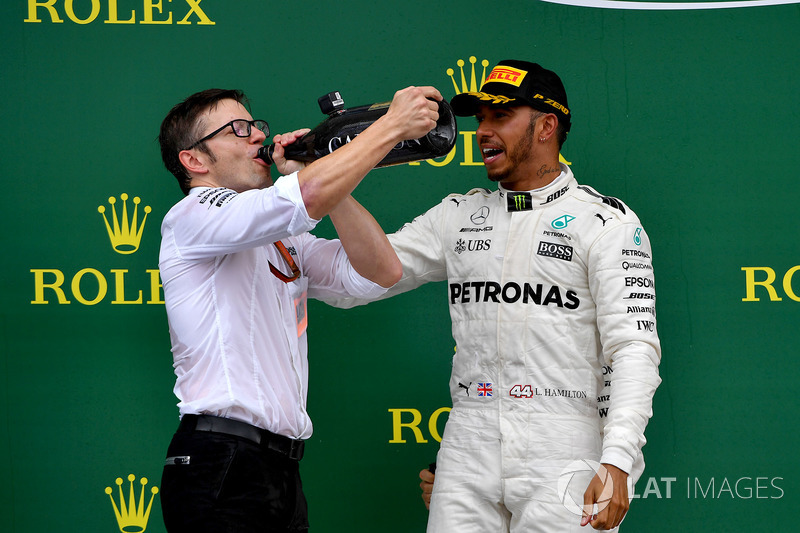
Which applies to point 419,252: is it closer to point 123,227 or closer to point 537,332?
Result: point 537,332

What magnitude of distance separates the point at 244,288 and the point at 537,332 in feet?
2.12

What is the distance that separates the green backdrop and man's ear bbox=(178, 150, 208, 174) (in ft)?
2.10

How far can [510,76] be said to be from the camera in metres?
2.00

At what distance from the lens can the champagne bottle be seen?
1738mm

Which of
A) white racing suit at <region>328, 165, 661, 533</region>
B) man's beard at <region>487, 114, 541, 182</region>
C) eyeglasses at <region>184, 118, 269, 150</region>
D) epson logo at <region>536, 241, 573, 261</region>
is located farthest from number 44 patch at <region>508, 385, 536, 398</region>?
eyeglasses at <region>184, 118, 269, 150</region>

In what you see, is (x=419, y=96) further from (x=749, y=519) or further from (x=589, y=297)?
(x=749, y=519)

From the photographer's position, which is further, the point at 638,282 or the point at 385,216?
the point at 385,216

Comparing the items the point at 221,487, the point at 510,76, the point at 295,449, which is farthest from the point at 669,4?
the point at 221,487

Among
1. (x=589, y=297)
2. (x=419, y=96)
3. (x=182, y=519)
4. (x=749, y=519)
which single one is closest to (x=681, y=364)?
(x=749, y=519)

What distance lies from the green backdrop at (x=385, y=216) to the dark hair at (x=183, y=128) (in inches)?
22.4

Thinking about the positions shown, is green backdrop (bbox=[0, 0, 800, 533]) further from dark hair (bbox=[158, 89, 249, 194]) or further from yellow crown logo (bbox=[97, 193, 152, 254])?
dark hair (bbox=[158, 89, 249, 194])

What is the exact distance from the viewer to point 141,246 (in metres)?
2.43

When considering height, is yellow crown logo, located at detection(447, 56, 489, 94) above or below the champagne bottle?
above

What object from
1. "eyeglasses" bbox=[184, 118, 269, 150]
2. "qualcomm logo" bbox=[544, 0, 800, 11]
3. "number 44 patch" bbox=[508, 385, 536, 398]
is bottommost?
"number 44 patch" bbox=[508, 385, 536, 398]
